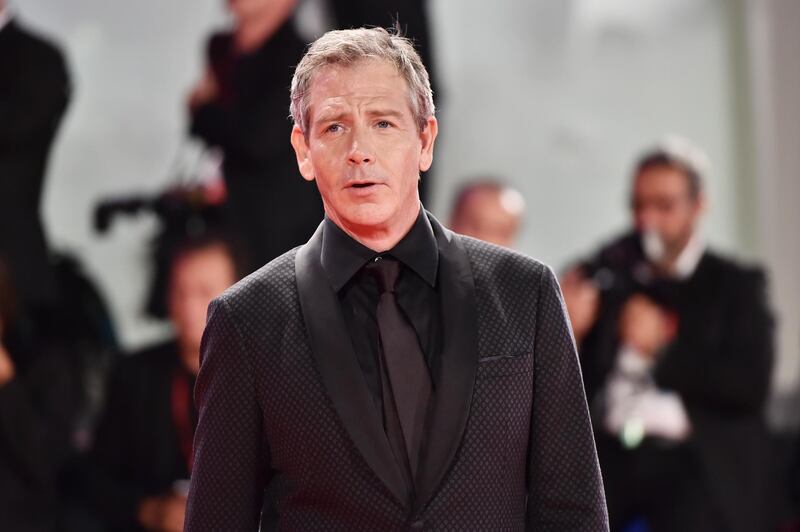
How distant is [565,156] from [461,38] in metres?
0.61

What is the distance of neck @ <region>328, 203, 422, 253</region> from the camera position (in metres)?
1.49

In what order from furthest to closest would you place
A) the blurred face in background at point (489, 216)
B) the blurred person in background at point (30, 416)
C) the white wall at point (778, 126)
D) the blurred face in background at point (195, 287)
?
1. the white wall at point (778, 126)
2. the blurred face in background at point (489, 216)
3. the blurred face in background at point (195, 287)
4. the blurred person in background at point (30, 416)

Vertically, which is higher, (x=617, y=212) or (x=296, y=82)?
(x=296, y=82)

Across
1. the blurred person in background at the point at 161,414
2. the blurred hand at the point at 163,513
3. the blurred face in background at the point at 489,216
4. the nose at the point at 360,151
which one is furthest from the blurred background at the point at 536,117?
the nose at the point at 360,151

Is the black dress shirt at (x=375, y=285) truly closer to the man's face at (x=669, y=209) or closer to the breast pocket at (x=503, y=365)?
the breast pocket at (x=503, y=365)

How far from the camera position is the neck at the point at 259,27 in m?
4.23

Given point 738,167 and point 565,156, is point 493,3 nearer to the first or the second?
point 565,156

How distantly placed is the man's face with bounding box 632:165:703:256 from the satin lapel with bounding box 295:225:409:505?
3.09 m

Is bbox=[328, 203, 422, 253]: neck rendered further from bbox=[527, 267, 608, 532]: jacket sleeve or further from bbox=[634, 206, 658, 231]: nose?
bbox=[634, 206, 658, 231]: nose

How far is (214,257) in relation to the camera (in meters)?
3.94

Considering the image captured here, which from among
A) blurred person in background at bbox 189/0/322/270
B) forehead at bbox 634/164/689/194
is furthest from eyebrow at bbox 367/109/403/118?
forehead at bbox 634/164/689/194

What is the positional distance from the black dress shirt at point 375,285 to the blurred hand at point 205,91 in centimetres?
295

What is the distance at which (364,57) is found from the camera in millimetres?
1450

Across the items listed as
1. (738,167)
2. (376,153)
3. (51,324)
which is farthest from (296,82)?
(738,167)
